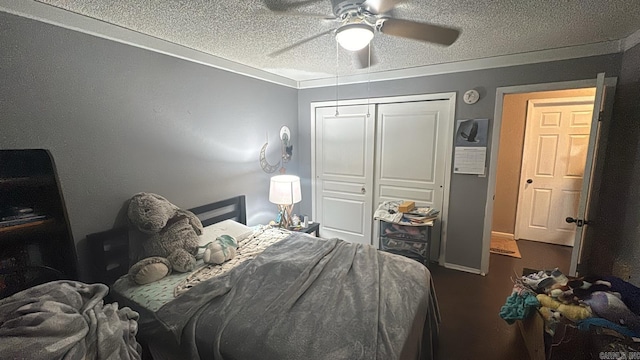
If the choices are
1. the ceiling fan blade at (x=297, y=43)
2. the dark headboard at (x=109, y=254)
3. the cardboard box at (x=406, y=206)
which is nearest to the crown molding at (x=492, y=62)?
the ceiling fan blade at (x=297, y=43)

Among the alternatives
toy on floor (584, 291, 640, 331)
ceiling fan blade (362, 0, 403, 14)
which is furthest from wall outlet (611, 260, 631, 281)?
ceiling fan blade (362, 0, 403, 14)

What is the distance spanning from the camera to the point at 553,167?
3.84 meters

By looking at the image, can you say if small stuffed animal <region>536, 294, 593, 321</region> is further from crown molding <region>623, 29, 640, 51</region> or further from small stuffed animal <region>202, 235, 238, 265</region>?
small stuffed animal <region>202, 235, 238, 265</region>

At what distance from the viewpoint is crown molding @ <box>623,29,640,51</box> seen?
2023 mm

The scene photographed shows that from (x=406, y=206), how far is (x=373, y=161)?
78 cm

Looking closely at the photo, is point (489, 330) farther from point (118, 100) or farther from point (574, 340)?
point (118, 100)

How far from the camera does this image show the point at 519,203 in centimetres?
406

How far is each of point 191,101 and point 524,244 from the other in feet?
15.5

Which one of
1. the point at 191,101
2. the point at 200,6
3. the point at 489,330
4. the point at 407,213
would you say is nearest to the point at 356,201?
the point at 407,213

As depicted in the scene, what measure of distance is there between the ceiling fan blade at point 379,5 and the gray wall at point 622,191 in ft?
6.53

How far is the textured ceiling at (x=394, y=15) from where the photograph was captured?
1.63 metres

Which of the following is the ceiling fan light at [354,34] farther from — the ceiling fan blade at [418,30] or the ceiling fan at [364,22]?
the ceiling fan blade at [418,30]

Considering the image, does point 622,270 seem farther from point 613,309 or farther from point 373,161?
point 373,161

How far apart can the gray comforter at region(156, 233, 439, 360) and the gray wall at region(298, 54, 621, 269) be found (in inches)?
55.6
